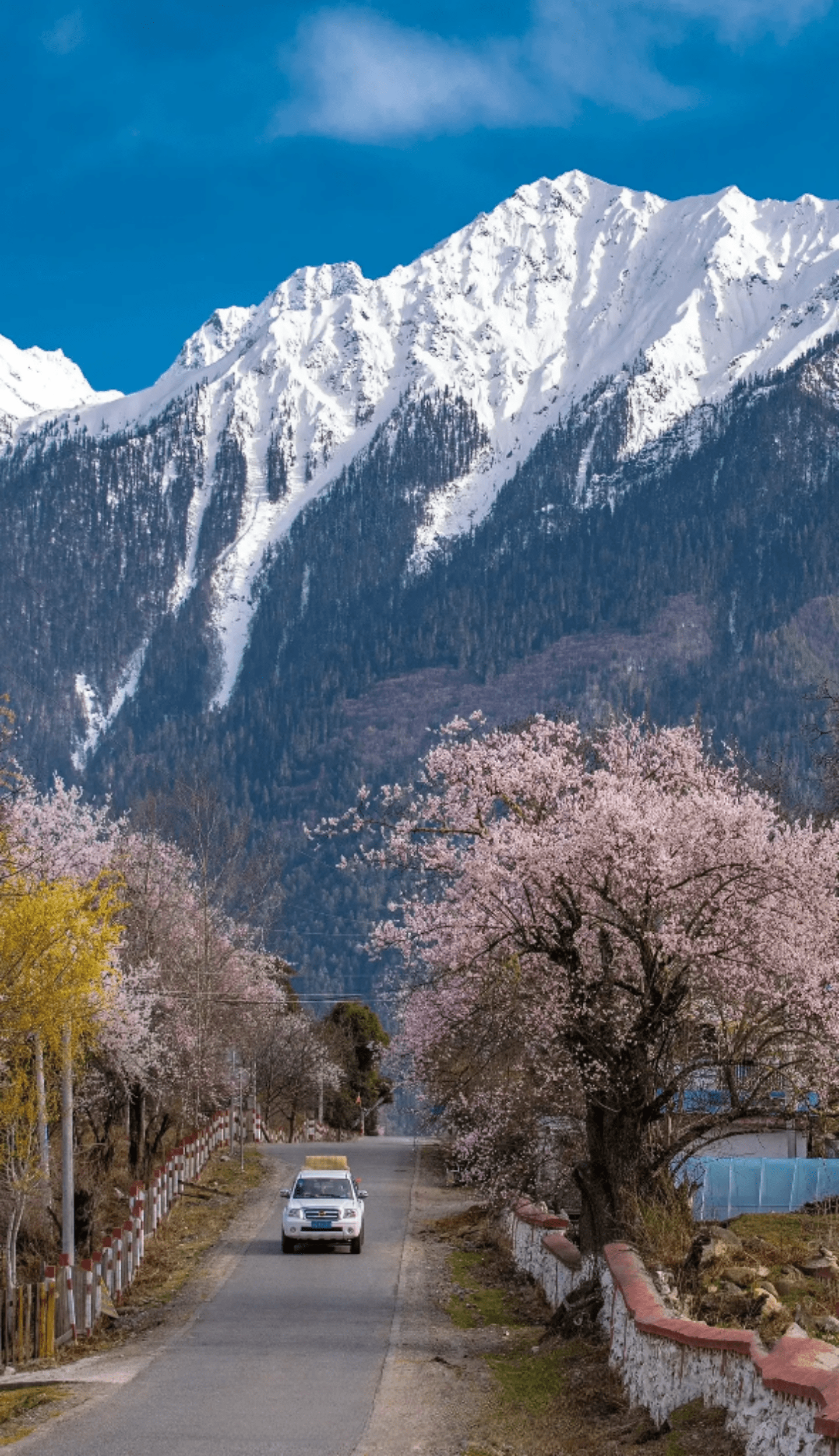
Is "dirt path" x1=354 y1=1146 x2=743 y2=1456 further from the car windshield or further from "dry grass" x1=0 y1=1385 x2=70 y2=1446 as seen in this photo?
the car windshield

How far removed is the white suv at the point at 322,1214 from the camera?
111 feet

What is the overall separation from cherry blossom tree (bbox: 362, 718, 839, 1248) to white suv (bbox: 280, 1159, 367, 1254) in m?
Answer: 10.4

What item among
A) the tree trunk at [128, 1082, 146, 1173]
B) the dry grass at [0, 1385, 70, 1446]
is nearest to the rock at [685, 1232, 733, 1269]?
the dry grass at [0, 1385, 70, 1446]

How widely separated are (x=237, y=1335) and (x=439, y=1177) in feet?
105

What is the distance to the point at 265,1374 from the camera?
19.8 metres

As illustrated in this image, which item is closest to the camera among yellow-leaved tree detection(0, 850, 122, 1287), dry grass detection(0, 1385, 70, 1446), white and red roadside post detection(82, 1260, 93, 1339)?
dry grass detection(0, 1385, 70, 1446)

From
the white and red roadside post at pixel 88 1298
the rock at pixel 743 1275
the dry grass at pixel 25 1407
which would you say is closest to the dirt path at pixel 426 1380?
the rock at pixel 743 1275

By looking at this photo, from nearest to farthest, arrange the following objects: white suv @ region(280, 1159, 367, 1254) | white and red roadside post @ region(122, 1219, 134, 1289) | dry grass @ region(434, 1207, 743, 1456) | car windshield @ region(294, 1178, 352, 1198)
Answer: dry grass @ region(434, 1207, 743, 1456) < white and red roadside post @ region(122, 1219, 134, 1289) < white suv @ region(280, 1159, 367, 1254) < car windshield @ region(294, 1178, 352, 1198)

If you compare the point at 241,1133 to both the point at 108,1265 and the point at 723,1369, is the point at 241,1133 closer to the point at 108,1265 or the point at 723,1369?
the point at 108,1265

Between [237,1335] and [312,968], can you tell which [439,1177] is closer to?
[237,1335]

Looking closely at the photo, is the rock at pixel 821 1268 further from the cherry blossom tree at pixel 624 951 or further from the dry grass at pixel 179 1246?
the dry grass at pixel 179 1246

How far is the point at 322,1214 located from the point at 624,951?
13.8 metres

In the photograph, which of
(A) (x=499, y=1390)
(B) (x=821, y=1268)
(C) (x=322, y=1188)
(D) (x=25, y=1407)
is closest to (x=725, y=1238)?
(B) (x=821, y=1268)

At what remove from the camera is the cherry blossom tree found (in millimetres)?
21391
